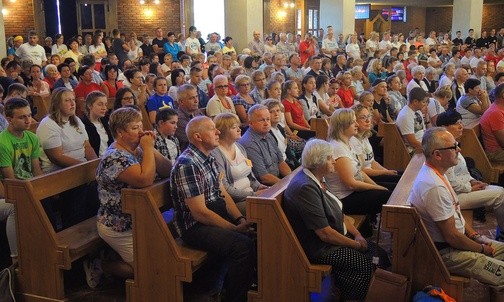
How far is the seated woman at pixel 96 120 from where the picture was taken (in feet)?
16.6

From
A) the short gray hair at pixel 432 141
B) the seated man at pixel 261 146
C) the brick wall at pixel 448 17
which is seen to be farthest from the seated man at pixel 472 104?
the brick wall at pixel 448 17

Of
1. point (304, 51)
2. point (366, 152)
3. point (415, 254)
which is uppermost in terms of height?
point (304, 51)

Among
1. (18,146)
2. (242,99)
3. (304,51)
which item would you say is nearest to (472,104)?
(242,99)

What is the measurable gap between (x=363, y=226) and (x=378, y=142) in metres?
1.90

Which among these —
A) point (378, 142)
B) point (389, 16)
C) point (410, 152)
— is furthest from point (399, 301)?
point (389, 16)

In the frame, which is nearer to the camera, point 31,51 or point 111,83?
point 111,83

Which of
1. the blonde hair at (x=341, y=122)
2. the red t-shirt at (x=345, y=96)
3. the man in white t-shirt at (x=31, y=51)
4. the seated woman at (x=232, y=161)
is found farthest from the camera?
the man in white t-shirt at (x=31, y=51)

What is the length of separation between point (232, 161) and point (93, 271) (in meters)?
1.23

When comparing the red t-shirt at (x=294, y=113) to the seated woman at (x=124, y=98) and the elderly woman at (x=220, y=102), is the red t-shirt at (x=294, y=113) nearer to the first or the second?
the elderly woman at (x=220, y=102)

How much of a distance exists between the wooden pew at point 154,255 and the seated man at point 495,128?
3.77 metres

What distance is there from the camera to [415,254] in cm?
332

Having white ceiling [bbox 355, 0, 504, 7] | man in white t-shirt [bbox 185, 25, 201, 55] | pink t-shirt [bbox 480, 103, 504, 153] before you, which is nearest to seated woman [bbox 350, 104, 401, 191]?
pink t-shirt [bbox 480, 103, 504, 153]

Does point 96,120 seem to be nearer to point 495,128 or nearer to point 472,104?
point 495,128

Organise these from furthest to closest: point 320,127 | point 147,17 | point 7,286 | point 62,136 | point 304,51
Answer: point 147,17, point 304,51, point 320,127, point 62,136, point 7,286
